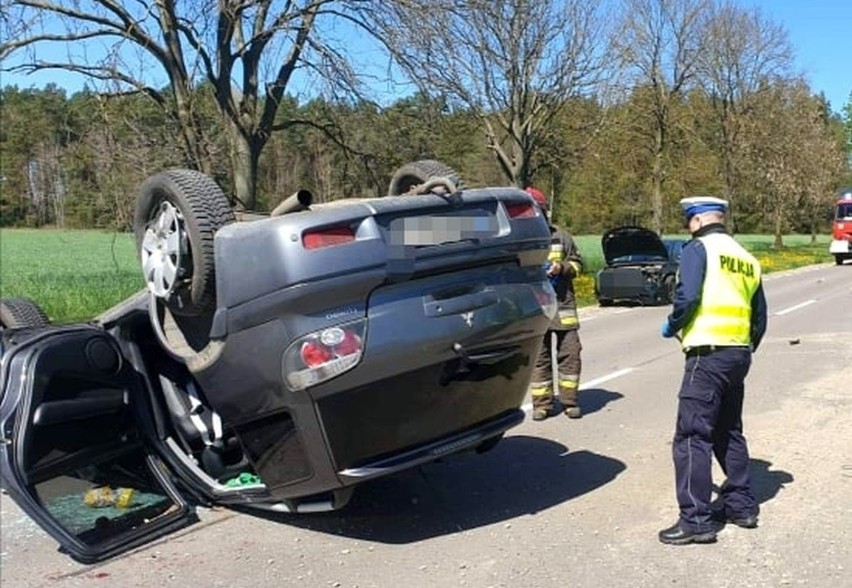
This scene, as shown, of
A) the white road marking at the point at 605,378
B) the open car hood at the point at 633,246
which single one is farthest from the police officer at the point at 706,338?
the open car hood at the point at 633,246

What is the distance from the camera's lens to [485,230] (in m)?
4.27

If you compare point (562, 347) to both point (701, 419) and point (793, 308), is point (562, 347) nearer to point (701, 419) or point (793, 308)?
point (701, 419)

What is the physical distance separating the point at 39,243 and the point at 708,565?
55381 mm

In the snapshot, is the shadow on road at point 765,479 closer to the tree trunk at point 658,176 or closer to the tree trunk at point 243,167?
the tree trunk at point 243,167

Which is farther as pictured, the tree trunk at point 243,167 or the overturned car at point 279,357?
the tree trunk at point 243,167

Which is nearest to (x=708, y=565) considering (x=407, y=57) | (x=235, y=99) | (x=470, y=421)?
(x=470, y=421)

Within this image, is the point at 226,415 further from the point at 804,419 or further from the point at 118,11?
the point at 118,11

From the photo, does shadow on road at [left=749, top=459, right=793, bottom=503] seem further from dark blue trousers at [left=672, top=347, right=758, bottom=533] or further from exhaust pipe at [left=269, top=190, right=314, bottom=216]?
exhaust pipe at [left=269, top=190, right=314, bottom=216]

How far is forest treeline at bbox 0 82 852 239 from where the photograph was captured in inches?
540

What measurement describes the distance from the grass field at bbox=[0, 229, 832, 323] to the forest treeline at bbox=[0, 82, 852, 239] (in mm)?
1285

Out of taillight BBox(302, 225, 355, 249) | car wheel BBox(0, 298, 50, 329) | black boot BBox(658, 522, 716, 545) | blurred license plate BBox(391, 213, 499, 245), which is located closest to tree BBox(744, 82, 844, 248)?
Answer: black boot BBox(658, 522, 716, 545)

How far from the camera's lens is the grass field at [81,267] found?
1627 centimetres

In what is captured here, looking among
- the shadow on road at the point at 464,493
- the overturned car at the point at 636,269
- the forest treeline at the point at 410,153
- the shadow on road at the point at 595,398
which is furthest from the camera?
the overturned car at the point at 636,269

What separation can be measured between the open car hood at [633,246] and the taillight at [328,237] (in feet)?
53.4
